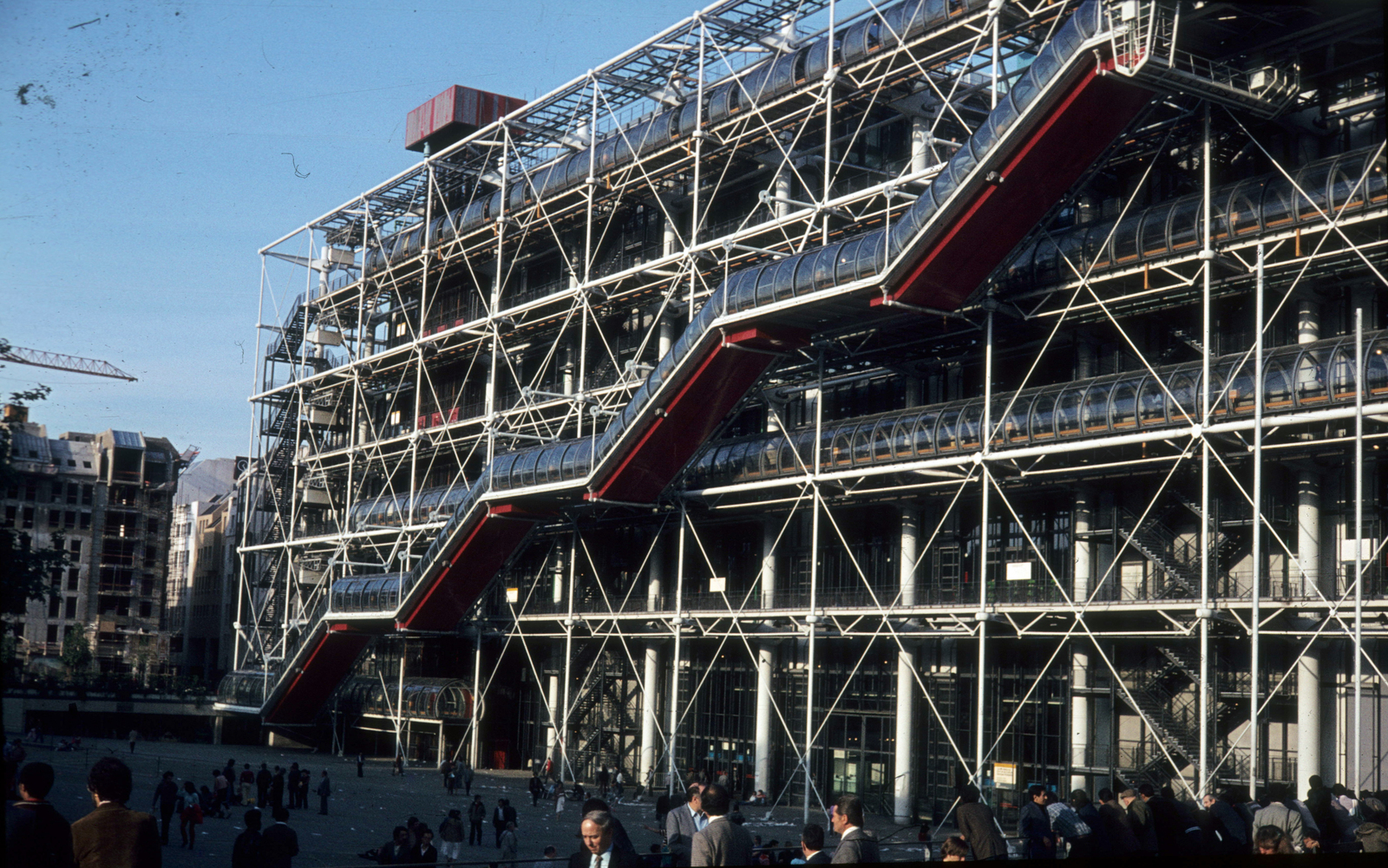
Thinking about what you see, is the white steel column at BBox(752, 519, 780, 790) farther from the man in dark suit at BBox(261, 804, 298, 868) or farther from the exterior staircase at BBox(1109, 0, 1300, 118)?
the man in dark suit at BBox(261, 804, 298, 868)

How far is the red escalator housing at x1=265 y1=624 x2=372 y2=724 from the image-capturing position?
42062mm

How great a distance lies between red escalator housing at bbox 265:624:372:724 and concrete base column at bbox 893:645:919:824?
1778 cm

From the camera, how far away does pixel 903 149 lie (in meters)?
32.8

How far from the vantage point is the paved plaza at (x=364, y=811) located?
907 inches

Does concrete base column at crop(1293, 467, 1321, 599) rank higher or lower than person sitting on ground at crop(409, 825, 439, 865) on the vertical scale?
higher

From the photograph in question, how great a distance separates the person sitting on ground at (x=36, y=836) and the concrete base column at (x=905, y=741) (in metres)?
24.2

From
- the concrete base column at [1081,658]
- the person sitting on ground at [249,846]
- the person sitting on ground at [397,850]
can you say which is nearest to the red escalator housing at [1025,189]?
the concrete base column at [1081,658]

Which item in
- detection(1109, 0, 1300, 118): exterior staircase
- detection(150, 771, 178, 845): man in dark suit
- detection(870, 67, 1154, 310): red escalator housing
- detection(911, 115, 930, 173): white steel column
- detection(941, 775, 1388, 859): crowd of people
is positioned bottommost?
detection(150, 771, 178, 845): man in dark suit

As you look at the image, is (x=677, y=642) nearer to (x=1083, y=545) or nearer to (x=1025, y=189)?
(x=1083, y=545)

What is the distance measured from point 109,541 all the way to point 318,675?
38.4 m

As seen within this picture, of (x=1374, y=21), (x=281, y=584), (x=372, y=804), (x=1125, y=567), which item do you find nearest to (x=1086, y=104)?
(x=1374, y=21)

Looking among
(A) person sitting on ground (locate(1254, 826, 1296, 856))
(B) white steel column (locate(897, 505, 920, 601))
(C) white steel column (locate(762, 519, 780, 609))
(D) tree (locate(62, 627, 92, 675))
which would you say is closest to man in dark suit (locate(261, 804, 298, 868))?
(A) person sitting on ground (locate(1254, 826, 1296, 856))

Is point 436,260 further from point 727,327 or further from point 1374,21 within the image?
point 1374,21

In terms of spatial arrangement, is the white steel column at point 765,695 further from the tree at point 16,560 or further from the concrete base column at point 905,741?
the tree at point 16,560
